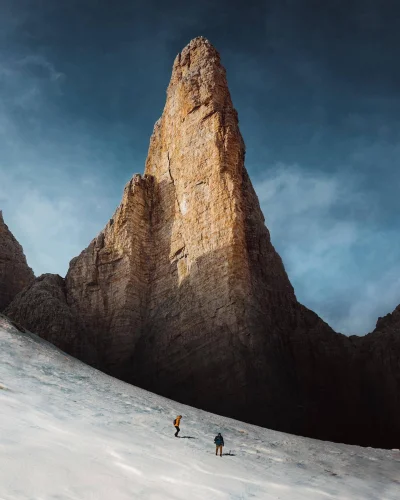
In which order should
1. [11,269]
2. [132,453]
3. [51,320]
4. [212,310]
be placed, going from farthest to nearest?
[11,269], [51,320], [212,310], [132,453]

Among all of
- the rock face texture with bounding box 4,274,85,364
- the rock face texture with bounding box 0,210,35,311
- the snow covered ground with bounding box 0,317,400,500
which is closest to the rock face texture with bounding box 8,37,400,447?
the rock face texture with bounding box 4,274,85,364

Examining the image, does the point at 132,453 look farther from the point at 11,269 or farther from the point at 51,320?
the point at 11,269

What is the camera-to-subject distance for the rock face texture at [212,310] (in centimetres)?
2455

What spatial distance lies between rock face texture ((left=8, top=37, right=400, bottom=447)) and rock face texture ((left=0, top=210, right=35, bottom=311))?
645 centimetres

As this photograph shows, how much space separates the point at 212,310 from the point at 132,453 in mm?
17150

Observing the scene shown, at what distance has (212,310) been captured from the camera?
1024 inches

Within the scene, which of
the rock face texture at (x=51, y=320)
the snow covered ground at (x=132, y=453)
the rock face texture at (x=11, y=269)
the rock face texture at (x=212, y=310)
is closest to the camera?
the snow covered ground at (x=132, y=453)

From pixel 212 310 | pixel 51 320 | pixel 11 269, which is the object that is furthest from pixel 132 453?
pixel 11 269

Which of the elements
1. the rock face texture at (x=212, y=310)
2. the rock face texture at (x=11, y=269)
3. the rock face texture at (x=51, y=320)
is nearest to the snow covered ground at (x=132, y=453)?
the rock face texture at (x=212, y=310)

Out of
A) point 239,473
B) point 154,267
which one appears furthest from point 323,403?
point 239,473

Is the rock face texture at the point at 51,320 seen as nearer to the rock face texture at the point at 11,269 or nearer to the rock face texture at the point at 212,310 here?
the rock face texture at the point at 212,310

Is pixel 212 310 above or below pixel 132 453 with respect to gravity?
above

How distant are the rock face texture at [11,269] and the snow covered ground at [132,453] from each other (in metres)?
19.6

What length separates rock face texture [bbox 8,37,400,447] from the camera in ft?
80.5
